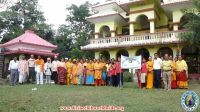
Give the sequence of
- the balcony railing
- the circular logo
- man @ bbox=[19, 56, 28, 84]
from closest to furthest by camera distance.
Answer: the circular logo
man @ bbox=[19, 56, 28, 84]
the balcony railing

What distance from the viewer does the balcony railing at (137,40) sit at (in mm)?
21344

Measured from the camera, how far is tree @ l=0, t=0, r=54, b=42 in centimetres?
3678

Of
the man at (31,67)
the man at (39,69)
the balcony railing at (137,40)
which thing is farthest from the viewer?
the balcony railing at (137,40)

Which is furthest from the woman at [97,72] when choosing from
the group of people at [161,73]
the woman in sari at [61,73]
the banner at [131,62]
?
the group of people at [161,73]

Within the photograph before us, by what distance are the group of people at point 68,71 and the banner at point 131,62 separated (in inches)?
24.4

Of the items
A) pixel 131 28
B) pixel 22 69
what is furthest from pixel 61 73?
pixel 131 28

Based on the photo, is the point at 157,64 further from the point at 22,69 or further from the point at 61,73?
the point at 22,69

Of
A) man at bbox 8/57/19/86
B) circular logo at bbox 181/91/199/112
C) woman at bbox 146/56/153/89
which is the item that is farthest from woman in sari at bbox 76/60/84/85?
circular logo at bbox 181/91/199/112

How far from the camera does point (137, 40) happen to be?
77.0ft

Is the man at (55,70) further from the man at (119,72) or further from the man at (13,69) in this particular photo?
the man at (119,72)

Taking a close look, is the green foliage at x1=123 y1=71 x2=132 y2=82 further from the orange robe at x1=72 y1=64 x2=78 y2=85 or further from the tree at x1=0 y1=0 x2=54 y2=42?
the tree at x1=0 y1=0 x2=54 y2=42

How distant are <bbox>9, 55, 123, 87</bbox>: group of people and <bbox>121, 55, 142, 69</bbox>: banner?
621 mm

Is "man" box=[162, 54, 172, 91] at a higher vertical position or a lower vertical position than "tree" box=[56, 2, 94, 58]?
lower

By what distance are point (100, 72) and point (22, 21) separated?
1020 inches
